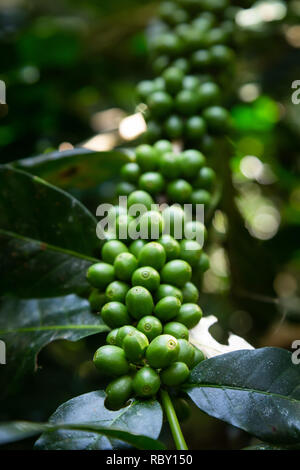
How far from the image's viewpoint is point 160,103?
134 centimetres

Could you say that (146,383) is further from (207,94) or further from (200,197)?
(207,94)

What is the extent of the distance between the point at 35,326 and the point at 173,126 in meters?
0.72

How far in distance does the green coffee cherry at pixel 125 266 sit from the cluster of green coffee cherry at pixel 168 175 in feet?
0.84

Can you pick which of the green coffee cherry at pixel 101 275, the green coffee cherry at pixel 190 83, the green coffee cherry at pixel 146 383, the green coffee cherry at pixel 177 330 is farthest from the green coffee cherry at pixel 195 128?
the green coffee cherry at pixel 146 383

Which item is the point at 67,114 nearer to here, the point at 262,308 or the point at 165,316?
the point at 262,308

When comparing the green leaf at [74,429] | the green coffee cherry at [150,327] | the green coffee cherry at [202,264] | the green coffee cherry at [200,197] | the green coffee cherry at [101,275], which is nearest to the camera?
the green leaf at [74,429]

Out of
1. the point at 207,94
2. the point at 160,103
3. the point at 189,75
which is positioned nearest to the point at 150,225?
the point at 160,103

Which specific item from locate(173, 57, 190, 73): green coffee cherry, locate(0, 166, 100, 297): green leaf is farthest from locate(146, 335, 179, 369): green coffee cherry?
locate(173, 57, 190, 73): green coffee cherry

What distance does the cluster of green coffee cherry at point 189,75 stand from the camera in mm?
1361

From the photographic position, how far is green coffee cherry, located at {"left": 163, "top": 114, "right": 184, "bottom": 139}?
134 centimetres

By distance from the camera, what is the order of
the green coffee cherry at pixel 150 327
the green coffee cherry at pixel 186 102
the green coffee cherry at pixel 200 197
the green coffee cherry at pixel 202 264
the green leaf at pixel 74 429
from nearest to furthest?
the green leaf at pixel 74 429, the green coffee cherry at pixel 150 327, the green coffee cherry at pixel 202 264, the green coffee cherry at pixel 200 197, the green coffee cherry at pixel 186 102

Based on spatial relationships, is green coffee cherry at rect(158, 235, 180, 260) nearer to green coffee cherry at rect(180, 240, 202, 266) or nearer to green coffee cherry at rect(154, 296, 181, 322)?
green coffee cherry at rect(180, 240, 202, 266)

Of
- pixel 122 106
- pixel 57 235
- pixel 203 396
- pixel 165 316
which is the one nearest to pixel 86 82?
pixel 122 106

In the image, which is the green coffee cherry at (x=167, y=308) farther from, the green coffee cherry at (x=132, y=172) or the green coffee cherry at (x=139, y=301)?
the green coffee cherry at (x=132, y=172)
